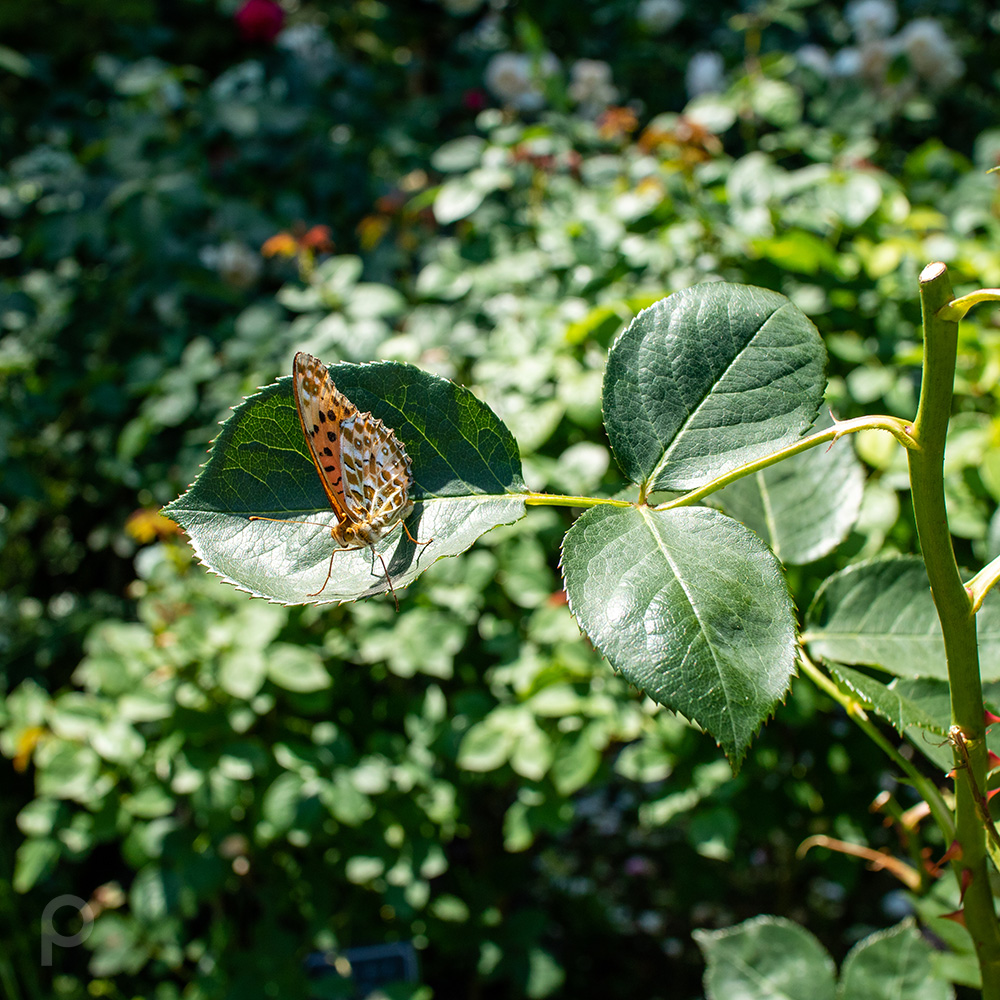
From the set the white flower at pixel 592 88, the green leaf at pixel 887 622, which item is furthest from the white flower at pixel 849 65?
the green leaf at pixel 887 622

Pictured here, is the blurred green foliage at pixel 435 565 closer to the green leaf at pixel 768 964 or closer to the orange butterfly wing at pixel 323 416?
the green leaf at pixel 768 964

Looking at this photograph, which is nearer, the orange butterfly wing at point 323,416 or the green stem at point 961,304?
the green stem at point 961,304

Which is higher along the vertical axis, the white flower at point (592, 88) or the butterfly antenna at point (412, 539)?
the butterfly antenna at point (412, 539)

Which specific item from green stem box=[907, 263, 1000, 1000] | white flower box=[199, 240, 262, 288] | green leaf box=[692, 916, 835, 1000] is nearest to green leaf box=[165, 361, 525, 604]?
green stem box=[907, 263, 1000, 1000]

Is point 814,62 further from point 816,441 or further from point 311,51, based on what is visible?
point 816,441

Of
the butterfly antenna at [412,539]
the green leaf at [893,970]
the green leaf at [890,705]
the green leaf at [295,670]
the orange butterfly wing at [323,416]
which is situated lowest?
the green leaf at [295,670]

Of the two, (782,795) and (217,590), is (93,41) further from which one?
(782,795)

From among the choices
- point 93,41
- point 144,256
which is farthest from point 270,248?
point 93,41

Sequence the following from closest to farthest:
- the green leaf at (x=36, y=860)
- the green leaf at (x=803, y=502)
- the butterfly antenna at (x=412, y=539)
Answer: the butterfly antenna at (x=412, y=539) → the green leaf at (x=803, y=502) → the green leaf at (x=36, y=860)
